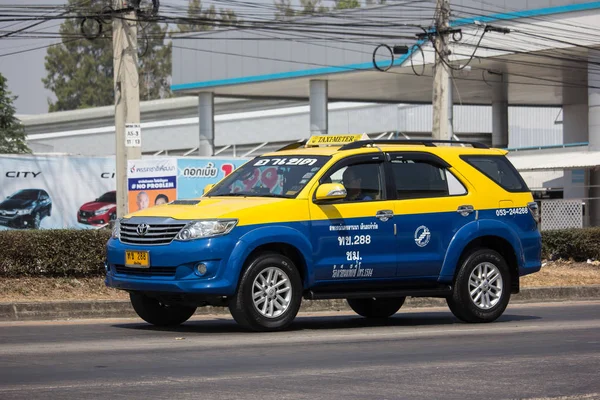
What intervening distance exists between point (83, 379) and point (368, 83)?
3720 centimetres

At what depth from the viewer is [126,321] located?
43.3 ft

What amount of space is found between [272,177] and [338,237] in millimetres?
1047

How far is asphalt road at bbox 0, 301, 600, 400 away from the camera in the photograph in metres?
7.46

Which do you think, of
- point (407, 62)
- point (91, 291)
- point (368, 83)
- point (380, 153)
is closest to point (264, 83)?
point (368, 83)

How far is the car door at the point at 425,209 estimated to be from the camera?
11.9 m

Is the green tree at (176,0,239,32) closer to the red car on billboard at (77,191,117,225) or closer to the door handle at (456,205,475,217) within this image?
the red car on billboard at (77,191,117,225)

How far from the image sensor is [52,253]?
51.0 feet

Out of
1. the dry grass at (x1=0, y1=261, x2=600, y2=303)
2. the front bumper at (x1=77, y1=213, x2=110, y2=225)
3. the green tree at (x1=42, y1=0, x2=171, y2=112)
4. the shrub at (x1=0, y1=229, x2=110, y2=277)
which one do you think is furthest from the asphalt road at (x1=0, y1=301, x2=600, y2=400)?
the green tree at (x1=42, y1=0, x2=171, y2=112)

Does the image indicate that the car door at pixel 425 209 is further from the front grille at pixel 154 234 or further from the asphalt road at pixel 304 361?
the front grille at pixel 154 234

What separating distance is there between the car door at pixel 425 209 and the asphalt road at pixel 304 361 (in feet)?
2.60

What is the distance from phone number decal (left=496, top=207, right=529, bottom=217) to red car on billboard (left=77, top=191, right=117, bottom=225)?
2037cm

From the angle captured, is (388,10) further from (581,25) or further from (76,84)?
(76,84)

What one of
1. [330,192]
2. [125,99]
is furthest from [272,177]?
[125,99]

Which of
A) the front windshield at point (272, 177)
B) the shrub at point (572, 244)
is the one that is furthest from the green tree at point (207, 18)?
the front windshield at point (272, 177)
